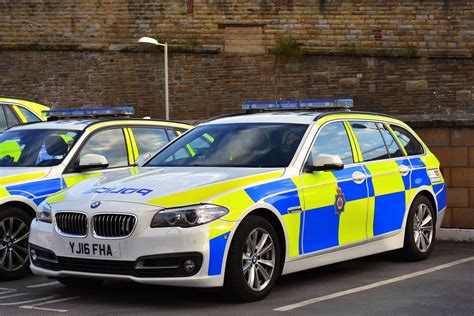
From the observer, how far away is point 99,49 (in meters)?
37.9

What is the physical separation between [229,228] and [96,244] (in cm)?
96

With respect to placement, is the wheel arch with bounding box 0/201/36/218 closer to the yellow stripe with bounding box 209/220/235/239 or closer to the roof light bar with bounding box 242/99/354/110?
the roof light bar with bounding box 242/99/354/110

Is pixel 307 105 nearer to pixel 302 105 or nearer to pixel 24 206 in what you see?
pixel 302 105

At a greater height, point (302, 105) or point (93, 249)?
point (302, 105)

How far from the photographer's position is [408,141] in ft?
34.1

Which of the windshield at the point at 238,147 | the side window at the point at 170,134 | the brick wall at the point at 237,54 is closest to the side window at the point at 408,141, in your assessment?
the windshield at the point at 238,147

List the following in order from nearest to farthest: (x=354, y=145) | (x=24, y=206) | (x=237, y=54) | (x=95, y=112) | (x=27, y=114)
→ (x=354, y=145) < (x=24, y=206) < (x=95, y=112) < (x=27, y=114) < (x=237, y=54)

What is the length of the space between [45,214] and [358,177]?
2.68 meters

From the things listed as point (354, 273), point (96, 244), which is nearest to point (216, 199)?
point (96, 244)

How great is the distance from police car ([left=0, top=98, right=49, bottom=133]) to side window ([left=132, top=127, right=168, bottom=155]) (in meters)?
2.59

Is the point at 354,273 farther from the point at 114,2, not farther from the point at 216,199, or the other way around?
the point at 114,2

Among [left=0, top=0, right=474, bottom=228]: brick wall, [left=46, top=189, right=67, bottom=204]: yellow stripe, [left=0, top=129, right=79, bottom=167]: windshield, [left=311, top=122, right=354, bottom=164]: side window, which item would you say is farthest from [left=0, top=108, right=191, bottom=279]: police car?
[left=0, top=0, right=474, bottom=228]: brick wall

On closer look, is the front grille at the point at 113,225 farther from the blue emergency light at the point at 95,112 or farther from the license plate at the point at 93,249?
the blue emergency light at the point at 95,112

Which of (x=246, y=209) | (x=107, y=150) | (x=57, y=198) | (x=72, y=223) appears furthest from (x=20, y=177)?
(x=246, y=209)
